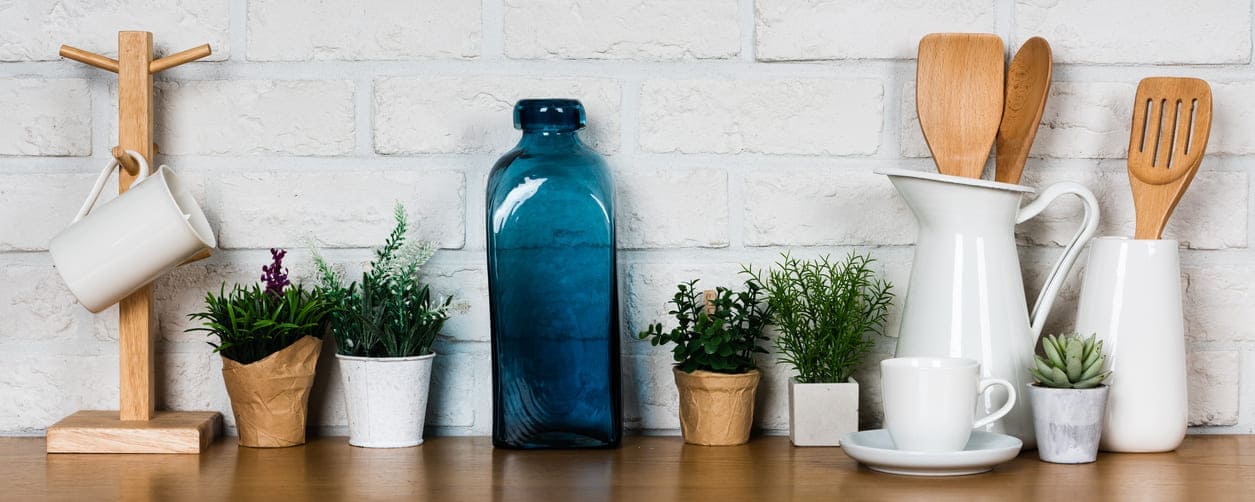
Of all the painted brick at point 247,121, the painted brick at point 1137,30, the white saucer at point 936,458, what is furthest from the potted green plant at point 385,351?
the painted brick at point 1137,30

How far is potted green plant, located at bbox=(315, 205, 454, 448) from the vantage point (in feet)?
3.35

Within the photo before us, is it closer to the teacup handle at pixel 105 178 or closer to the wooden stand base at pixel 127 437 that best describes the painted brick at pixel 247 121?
the teacup handle at pixel 105 178

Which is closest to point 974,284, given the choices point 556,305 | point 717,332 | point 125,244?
point 717,332

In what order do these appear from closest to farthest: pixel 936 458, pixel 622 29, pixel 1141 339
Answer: pixel 936 458, pixel 1141 339, pixel 622 29

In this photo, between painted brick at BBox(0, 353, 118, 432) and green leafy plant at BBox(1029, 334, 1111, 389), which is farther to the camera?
painted brick at BBox(0, 353, 118, 432)

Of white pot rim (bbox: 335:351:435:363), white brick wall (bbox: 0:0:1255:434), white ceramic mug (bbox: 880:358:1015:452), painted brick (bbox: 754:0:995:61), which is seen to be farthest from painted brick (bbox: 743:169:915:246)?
white pot rim (bbox: 335:351:435:363)

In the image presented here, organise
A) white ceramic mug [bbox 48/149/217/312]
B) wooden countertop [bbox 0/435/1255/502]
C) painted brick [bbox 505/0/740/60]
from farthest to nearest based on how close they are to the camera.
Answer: painted brick [bbox 505/0/740/60]
white ceramic mug [bbox 48/149/217/312]
wooden countertop [bbox 0/435/1255/502]

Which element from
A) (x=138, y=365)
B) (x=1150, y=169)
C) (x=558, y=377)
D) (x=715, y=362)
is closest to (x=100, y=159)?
(x=138, y=365)

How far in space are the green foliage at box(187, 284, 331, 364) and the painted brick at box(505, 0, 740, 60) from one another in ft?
0.98

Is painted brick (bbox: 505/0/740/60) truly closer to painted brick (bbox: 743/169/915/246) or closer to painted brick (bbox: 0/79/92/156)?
painted brick (bbox: 743/169/915/246)

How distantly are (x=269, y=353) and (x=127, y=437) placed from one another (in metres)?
0.14

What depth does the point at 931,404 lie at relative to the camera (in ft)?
2.95

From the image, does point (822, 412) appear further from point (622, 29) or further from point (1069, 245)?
point (622, 29)

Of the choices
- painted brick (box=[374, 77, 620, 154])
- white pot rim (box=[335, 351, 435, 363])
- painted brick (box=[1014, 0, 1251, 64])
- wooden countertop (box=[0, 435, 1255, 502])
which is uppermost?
painted brick (box=[1014, 0, 1251, 64])
